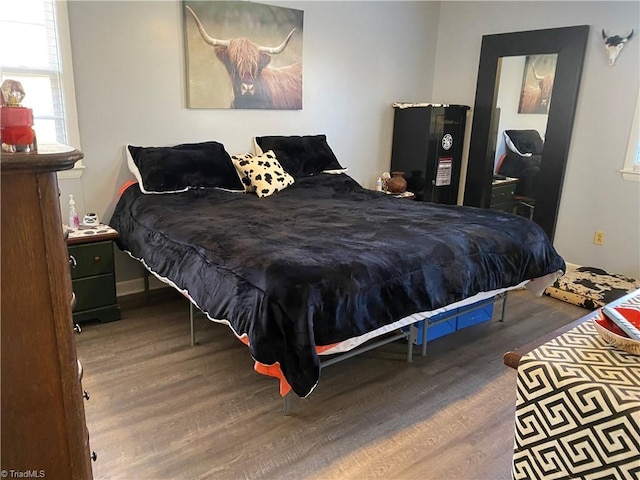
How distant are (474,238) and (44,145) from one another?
216 centimetres

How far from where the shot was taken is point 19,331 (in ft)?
3.24

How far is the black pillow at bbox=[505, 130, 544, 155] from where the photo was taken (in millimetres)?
4469

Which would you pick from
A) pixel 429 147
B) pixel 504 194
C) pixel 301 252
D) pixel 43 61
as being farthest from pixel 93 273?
pixel 504 194

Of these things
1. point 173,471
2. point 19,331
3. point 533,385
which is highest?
point 19,331

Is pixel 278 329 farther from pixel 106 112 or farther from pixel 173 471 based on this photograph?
pixel 106 112

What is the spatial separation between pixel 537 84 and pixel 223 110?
2.83m

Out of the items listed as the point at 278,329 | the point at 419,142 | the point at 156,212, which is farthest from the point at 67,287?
the point at 419,142

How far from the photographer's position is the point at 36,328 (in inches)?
39.9

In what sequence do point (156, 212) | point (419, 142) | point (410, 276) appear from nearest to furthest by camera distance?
1. point (410, 276)
2. point (156, 212)
3. point (419, 142)

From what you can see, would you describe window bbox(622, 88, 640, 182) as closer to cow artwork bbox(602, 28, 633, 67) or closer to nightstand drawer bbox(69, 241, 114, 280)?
cow artwork bbox(602, 28, 633, 67)

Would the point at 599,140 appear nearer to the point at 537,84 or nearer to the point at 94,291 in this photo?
the point at 537,84

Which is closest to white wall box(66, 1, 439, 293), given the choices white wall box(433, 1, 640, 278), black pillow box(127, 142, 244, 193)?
black pillow box(127, 142, 244, 193)

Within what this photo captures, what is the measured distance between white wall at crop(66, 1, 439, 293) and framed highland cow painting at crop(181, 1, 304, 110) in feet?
0.26

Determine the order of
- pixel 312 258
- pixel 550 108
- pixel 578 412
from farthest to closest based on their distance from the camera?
pixel 550 108, pixel 312 258, pixel 578 412
